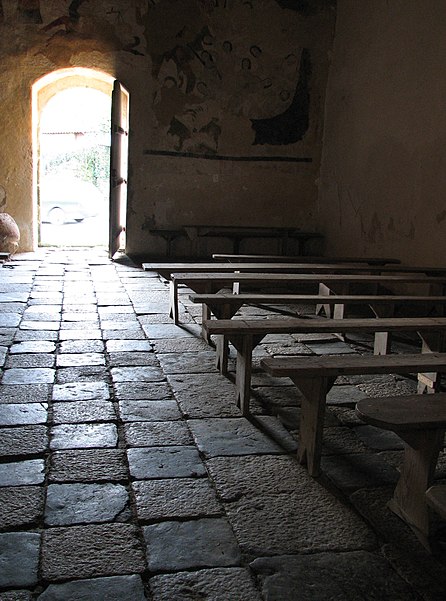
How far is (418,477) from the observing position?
204cm

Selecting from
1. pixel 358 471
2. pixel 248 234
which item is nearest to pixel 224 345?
pixel 358 471

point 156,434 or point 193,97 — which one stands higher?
point 193,97

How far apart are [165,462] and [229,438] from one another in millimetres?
393

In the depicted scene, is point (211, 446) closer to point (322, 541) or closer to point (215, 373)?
point (322, 541)

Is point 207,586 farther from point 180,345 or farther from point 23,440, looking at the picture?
point 180,345

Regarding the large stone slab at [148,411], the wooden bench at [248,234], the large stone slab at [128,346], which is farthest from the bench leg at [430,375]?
the wooden bench at [248,234]

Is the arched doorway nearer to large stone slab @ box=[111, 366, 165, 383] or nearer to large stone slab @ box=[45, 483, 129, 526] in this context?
large stone slab @ box=[111, 366, 165, 383]

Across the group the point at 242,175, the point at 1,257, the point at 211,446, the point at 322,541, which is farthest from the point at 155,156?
the point at 322,541

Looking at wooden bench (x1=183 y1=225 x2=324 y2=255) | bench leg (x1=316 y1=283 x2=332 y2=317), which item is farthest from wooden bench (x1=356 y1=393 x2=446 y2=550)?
wooden bench (x1=183 y1=225 x2=324 y2=255)

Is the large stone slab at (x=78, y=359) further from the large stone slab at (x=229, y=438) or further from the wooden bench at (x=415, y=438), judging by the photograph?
the wooden bench at (x=415, y=438)

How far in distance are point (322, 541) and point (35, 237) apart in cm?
845

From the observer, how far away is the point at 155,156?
9.23 meters

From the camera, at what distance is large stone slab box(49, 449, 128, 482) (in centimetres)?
234

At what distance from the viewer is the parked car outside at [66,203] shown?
1585cm
